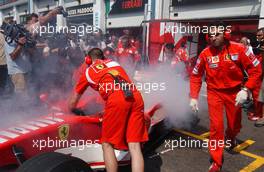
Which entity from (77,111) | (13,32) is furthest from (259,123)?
(13,32)

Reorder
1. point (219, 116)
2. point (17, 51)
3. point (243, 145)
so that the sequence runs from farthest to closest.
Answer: point (17, 51), point (243, 145), point (219, 116)

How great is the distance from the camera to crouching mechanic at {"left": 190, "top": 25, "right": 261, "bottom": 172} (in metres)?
3.58

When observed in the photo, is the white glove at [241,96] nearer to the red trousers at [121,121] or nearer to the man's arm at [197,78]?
the man's arm at [197,78]

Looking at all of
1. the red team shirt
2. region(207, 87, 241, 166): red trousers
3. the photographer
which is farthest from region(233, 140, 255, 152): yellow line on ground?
the photographer

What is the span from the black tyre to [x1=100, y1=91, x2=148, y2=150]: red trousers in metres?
0.45

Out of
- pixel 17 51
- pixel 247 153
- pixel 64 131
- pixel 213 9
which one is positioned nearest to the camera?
pixel 64 131

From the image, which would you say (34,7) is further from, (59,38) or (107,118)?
(107,118)

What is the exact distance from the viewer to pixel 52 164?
7.77 feet

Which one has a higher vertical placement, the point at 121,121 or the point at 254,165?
the point at 121,121

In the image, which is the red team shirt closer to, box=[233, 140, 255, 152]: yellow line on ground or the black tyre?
box=[233, 140, 255, 152]: yellow line on ground

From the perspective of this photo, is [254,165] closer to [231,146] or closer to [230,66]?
[231,146]

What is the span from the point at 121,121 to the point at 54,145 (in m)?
0.68

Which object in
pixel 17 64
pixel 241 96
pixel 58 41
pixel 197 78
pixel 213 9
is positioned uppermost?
pixel 213 9

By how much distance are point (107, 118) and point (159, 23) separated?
8.29 metres
